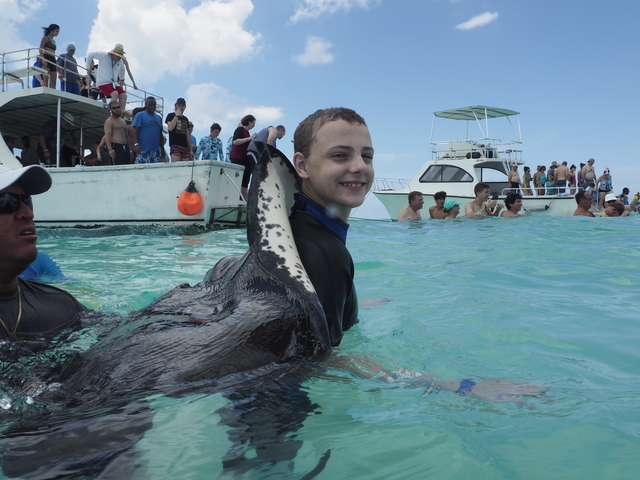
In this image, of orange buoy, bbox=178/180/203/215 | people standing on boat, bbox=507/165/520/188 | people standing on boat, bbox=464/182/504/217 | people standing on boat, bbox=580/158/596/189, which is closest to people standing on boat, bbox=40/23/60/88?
orange buoy, bbox=178/180/203/215

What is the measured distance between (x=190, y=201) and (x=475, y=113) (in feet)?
53.9

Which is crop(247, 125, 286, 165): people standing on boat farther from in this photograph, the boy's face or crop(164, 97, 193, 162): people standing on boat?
crop(164, 97, 193, 162): people standing on boat

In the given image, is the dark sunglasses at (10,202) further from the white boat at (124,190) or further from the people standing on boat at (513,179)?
the people standing on boat at (513,179)

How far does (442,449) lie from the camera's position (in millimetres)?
1856

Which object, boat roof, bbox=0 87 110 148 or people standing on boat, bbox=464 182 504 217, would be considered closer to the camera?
boat roof, bbox=0 87 110 148

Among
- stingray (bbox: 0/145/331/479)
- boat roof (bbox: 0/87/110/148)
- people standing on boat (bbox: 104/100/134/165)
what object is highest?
boat roof (bbox: 0/87/110/148)

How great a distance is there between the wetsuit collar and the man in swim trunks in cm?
133

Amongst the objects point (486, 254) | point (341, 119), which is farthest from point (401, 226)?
point (341, 119)

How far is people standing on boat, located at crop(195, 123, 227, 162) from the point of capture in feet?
41.8

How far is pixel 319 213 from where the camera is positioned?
2633 millimetres

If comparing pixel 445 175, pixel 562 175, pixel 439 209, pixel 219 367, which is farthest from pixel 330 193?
pixel 562 175

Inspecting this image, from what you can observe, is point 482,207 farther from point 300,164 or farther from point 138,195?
point 300,164

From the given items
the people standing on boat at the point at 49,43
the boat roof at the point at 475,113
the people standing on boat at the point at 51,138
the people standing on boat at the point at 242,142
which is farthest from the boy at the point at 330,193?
the boat roof at the point at 475,113

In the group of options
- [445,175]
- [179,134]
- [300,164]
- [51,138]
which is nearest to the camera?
[300,164]
